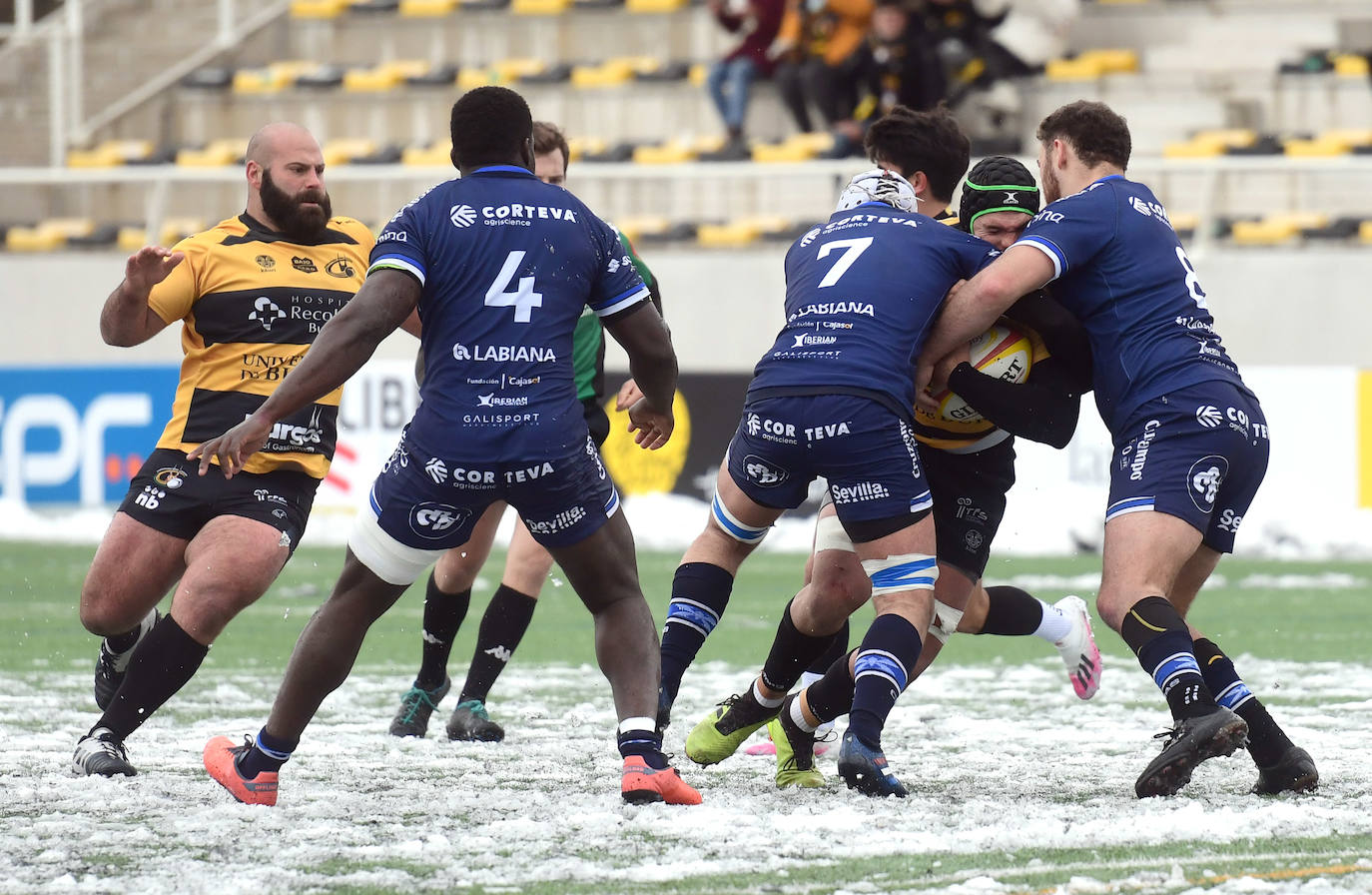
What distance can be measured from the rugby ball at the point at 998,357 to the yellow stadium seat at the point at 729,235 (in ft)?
36.6

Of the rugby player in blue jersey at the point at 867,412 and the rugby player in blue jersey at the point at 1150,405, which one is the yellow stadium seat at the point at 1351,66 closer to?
the rugby player in blue jersey at the point at 1150,405

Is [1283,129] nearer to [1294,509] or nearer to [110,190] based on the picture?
[1294,509]

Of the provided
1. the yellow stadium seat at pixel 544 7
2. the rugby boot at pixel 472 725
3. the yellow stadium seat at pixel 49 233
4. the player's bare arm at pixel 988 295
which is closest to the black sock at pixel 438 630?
the rugby boot at pixel 472 725

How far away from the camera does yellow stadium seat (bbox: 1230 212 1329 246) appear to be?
1527cm

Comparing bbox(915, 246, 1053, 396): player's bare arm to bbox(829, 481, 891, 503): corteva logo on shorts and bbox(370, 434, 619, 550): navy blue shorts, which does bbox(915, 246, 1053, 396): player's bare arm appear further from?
bbox(370, 434, 619, 550): navy blue shorts

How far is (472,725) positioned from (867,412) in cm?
209

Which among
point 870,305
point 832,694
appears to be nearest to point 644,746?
point 832,694

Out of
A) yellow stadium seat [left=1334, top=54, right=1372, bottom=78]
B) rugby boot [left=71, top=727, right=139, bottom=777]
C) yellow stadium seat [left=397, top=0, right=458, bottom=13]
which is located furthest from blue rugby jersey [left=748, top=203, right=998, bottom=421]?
yellow stadium seat [left=397, top=0, right=458, bottom=13]

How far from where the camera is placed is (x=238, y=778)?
537 centimetres

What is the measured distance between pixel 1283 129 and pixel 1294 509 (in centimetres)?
522

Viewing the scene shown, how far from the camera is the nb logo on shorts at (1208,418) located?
5.56m

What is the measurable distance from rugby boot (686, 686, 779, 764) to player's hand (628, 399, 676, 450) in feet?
2.67

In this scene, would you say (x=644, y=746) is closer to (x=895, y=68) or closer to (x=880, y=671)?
(x=880, y=671)

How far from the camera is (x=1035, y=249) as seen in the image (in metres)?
5.53
